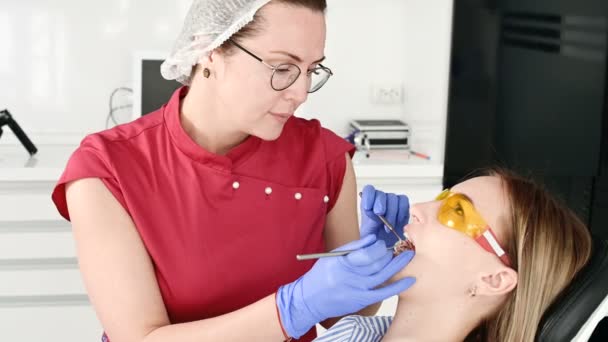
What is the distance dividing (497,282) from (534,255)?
9 centimetres

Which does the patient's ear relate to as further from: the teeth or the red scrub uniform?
the red scrub uniform

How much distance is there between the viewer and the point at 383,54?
357 cm

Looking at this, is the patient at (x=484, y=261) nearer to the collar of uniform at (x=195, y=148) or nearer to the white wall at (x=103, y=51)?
the collar of uniform at (x=195, y=148)

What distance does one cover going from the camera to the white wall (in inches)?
131

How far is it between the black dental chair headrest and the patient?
80 millimetres

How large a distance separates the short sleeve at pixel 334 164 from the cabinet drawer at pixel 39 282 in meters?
1.47

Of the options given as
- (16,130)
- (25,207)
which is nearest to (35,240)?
(25,207)

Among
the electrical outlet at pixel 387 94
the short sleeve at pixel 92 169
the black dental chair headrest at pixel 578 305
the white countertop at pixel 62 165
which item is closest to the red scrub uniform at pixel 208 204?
the short sleeve at pixel 92 169

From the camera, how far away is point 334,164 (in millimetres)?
1789

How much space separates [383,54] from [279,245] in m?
2.04

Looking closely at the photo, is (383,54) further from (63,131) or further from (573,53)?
(63,131)

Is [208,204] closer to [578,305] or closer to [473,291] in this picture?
[473,291]

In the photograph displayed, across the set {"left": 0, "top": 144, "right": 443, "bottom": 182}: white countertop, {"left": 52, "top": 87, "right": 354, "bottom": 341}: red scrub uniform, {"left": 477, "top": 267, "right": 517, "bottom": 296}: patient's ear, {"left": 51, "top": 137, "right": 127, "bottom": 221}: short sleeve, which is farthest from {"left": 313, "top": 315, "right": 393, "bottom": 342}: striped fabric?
{"left": 0, "top": 144, "right": 443, "bottom": 182}: white countertop

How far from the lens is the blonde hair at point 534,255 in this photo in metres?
1.46
